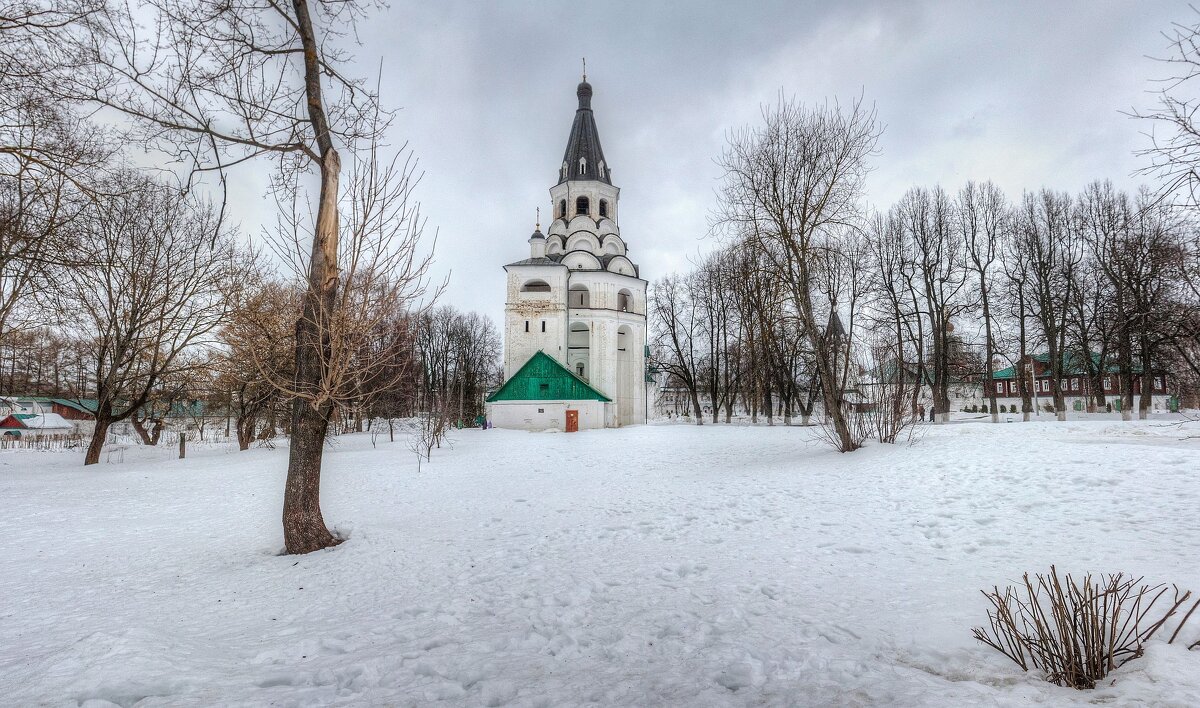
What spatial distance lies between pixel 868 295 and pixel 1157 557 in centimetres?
2207

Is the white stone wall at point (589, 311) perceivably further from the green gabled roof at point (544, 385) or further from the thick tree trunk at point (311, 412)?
the thick tree trunk at point (311, 412)

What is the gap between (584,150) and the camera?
3597 cm

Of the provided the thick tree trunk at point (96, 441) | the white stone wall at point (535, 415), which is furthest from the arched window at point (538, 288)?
the thick tree trunk at point (96, 441)

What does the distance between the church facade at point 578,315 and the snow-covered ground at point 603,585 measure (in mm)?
19656

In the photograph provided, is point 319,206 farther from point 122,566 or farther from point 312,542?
point 122,566

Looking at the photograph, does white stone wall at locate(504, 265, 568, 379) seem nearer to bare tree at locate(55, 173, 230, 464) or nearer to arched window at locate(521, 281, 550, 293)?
arched window at locate(521, 281, 550, 293)

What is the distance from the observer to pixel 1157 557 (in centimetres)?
422

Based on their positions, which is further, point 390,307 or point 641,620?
point 390,307

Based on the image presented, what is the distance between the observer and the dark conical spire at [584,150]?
117 ft

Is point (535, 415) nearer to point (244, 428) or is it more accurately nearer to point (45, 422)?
point (244, 428)

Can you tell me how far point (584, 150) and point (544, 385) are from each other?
1843 centimetres

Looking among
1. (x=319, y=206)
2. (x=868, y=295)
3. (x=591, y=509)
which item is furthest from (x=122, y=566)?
(x=868, y=295)

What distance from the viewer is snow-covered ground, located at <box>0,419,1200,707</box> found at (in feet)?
8.77

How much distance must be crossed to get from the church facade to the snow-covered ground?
1966 cm
